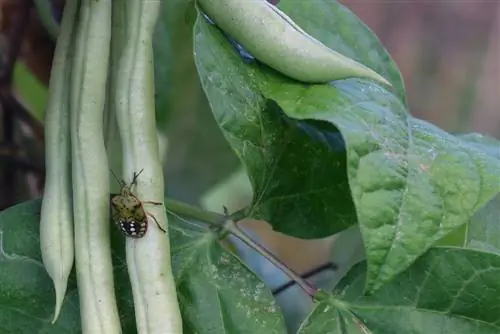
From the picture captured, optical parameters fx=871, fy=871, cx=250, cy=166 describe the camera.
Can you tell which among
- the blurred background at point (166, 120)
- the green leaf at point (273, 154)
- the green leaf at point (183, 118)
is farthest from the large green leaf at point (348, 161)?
the green leaf at point (183, 118)

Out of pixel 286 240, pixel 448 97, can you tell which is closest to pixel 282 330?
pixel 286 240

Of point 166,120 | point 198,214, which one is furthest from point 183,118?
point 198,214

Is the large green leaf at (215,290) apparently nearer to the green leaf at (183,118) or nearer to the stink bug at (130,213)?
the stink bug at (130,213)

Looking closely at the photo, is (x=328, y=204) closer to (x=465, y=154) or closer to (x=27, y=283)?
(x=465, y=154)

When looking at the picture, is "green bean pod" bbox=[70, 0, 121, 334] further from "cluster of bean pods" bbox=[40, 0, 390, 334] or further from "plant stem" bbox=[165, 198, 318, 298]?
"plant stem" bbox=[165, 198, 318, 298]

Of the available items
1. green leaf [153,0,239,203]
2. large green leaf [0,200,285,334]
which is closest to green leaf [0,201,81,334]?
large green leaf [0,200,285,334]
